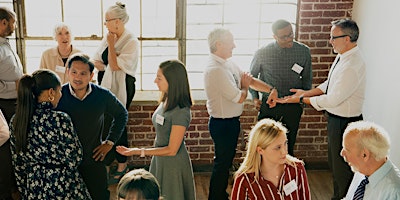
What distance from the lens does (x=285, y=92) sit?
188 inches

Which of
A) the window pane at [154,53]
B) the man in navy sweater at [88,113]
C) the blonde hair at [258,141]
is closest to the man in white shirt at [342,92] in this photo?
the blonde hair at [258,141]

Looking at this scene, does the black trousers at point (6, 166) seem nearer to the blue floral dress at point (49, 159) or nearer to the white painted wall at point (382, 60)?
the blue floral dress at point (49, 159)

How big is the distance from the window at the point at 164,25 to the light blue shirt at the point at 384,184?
2.93 m

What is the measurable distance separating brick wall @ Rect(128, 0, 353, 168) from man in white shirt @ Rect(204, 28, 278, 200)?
2.71 ft

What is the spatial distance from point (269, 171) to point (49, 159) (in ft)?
4.61

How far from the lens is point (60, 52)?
4.86 meters

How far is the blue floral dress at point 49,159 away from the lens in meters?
3.19

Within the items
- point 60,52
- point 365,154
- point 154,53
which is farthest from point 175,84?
point 154,53

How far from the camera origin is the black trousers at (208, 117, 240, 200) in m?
4.38

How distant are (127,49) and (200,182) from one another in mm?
1591

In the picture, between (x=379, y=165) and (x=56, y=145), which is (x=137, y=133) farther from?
(x=379, y=165)

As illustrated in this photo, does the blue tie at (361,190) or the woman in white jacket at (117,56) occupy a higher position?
the woman in white jacket at (117,56)

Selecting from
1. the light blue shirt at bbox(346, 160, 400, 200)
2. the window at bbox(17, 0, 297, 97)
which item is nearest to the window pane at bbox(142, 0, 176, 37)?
the window at bbox(17, 0, 297, 97)

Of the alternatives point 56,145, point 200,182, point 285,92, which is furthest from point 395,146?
point 56,145
